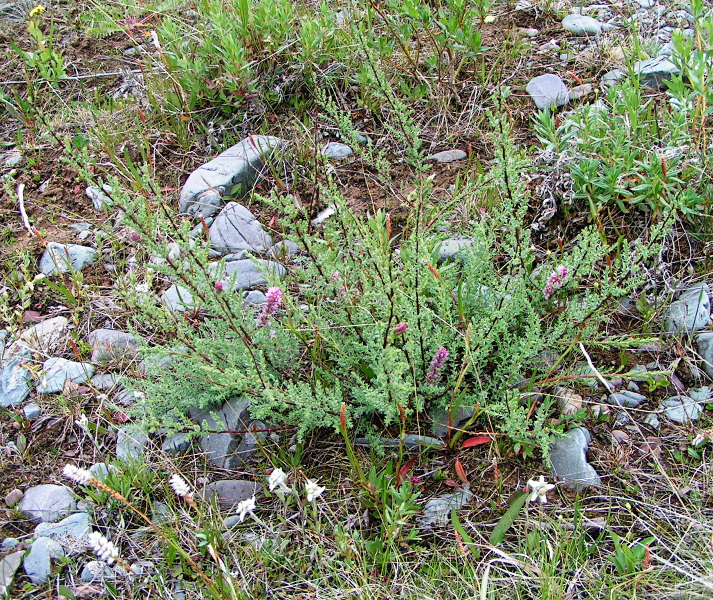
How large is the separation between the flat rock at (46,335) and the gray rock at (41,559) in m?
1.08

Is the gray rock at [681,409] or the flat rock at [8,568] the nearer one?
the flat rock at [8,568]

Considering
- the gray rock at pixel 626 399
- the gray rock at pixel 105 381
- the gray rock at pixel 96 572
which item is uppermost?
the gray rock at pixel 105 381

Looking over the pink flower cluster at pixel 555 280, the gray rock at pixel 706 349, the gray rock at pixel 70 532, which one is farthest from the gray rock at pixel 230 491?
the gray rock at pixel 706 349

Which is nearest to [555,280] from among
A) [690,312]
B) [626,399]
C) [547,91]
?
[626,399]

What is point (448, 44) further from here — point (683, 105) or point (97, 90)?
point (97, 90)

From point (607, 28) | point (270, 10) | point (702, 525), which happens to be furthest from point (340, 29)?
point (702, 525)

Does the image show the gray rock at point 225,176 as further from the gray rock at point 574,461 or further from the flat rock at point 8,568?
the gray rock at point 574,461

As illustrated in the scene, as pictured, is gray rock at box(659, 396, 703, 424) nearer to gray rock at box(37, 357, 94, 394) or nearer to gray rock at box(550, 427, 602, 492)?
gray rock at box(550, 427, 602, 492)

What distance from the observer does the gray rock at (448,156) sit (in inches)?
151

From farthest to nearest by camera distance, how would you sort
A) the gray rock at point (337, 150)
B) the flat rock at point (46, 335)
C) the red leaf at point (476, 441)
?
the gray rock at point (337, 150), the flat rock at point (46, 335), the red leaf at point (476, 441)

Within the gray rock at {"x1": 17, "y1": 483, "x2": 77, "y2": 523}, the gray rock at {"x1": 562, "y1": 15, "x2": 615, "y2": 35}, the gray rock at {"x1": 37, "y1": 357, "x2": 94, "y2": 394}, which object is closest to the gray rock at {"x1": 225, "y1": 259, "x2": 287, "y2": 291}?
the gray rock at {"x1": 37, "y1": 357, "x2": 94, "y2": 394}

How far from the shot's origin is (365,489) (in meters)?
2.51

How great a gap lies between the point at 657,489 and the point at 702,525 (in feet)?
0.72

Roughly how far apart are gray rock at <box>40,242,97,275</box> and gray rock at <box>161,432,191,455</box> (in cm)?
139
